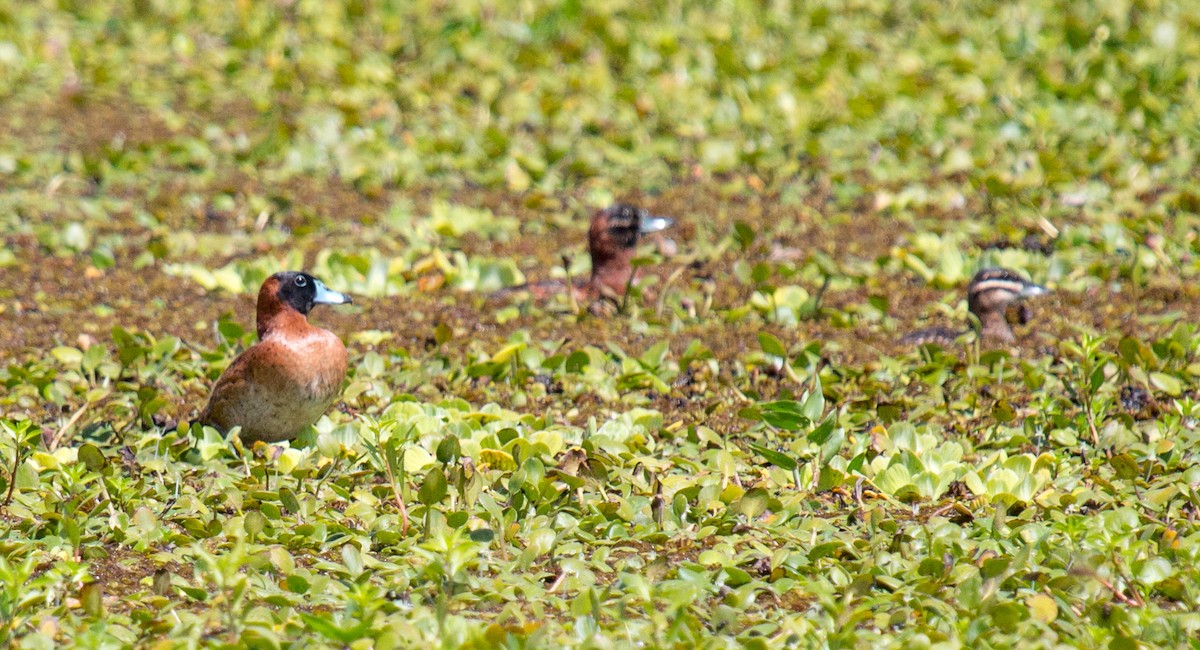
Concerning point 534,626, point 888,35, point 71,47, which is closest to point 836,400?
point 534,626

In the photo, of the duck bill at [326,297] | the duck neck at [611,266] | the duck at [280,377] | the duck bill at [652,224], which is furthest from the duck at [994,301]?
the duck at [280,377]

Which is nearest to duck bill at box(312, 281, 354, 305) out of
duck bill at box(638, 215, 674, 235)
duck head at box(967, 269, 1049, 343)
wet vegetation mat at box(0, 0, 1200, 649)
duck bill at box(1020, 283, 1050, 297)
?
wet vegetation mat at box(0, 0, 1200, 649)

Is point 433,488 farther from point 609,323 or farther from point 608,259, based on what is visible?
point 608,259

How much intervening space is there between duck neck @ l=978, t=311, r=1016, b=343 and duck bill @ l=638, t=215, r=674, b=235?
2.11 metres

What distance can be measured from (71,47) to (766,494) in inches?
357

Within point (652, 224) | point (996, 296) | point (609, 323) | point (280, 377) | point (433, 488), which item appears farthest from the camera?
point (652, 224)

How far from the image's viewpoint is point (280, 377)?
20.4ft

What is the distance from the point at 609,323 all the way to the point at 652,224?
43.7 inches

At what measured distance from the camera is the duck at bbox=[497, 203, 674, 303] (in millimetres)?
8609

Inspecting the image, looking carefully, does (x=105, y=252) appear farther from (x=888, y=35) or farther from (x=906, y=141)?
(x=888, y=35)

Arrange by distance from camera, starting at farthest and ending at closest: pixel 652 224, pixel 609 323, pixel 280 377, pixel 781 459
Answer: pixel 652 224 < pixel 609 323 < pixel 280 377 < pixel 781 459

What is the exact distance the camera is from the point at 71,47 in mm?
12594

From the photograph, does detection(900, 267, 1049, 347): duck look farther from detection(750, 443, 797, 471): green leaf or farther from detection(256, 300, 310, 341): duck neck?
detection(256, 300, 310, 341): duck neck

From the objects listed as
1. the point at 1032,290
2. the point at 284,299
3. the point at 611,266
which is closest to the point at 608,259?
the point at 611,266
